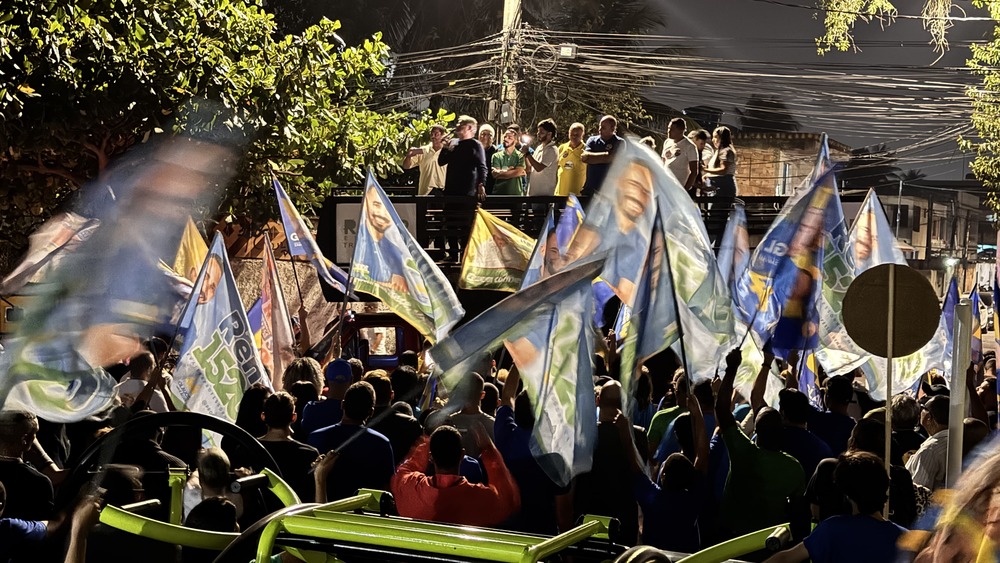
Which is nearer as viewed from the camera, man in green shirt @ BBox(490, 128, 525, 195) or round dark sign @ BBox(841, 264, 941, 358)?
round dark sign @ BBox(841, 264, 941, 358)

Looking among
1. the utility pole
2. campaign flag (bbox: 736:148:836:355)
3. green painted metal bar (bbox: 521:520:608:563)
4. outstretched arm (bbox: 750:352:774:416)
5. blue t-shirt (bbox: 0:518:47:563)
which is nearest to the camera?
green painted metal bar (bbox: 521:520:608:563)

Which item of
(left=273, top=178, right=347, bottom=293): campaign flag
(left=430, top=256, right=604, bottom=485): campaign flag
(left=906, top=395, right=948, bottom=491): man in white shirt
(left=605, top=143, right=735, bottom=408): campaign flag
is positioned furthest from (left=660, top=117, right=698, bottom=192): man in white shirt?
(left=430, top=256, right=604, bottom=485): campaign flag

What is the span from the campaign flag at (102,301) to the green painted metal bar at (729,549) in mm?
3460

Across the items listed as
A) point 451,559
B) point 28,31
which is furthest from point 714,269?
point 28,31

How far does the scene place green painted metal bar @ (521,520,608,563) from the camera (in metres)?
3.00

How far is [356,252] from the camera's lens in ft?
32.4

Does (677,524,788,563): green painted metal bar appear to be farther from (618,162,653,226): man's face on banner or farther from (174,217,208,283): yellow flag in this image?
(174,217,208,283): yellow flag

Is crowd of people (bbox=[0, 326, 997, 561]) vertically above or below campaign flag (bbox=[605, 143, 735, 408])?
below

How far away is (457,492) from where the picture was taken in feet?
18.2

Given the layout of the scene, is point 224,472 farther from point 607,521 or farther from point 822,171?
point 822,171

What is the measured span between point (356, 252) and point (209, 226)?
26.5 feet

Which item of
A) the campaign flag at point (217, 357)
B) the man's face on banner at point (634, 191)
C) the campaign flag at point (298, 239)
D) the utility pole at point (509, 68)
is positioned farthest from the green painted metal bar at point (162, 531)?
the utility pole at point (509, 68)

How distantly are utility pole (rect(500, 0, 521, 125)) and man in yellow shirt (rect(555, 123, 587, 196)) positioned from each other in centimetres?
975

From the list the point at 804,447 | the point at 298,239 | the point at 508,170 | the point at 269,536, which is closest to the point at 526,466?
the point at 804,447
